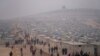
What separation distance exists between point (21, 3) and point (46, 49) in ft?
5.19

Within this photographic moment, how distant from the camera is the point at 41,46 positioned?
7.50m

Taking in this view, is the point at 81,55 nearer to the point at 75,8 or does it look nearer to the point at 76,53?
the point at 76,53

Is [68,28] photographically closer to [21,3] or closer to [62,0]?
[62,0]

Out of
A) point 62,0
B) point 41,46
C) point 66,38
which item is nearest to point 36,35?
point 41,46

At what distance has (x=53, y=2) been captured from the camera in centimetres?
798

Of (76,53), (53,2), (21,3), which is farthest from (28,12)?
(76,53)

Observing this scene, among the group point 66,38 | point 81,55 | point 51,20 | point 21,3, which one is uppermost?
point 21,3

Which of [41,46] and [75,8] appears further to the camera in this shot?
[75,8]

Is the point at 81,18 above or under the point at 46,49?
above

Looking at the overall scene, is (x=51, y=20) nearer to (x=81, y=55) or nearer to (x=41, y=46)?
(x=41, y=46)

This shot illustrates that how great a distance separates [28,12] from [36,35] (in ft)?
2.47

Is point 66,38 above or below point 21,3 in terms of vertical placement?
below

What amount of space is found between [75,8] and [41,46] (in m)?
1.74

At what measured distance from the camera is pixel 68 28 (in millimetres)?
7844
